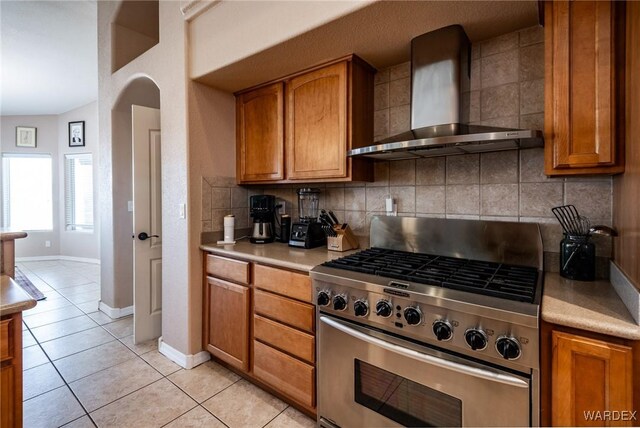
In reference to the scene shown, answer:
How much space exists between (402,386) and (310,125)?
5.51 feet

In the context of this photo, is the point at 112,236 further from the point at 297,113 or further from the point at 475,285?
the point at 475,285

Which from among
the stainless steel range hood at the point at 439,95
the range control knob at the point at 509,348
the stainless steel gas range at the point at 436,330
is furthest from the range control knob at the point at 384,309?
the stainless steel range hood at the point at 439,95

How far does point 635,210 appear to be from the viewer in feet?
3.42

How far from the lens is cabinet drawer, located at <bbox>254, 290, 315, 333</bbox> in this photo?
171cm

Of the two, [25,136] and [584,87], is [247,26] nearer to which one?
[584,87]

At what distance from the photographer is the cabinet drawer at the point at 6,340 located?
1.12m

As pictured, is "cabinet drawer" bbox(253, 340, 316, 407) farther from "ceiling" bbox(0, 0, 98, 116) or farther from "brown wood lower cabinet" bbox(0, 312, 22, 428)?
"ceiling" bbox(0, 0, 98, 116)

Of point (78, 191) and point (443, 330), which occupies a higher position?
point (78, 191)

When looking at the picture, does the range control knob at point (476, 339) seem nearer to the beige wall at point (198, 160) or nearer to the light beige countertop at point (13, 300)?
the light beige countertop at point (13, 300)

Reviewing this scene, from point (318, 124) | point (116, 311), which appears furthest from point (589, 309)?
point (116, 311)

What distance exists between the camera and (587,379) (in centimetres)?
101

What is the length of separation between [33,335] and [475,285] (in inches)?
150

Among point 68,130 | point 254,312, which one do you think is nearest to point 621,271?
point 254,312

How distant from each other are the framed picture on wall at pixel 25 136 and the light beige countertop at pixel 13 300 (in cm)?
670
